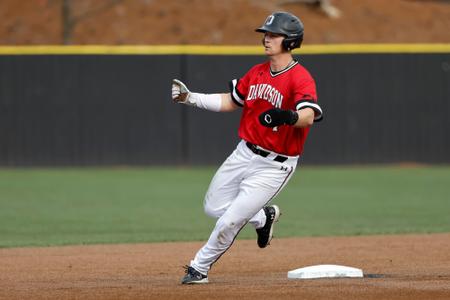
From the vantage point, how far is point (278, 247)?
10.2m

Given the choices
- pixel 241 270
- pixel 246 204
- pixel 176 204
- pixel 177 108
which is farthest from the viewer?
pixel 177 108

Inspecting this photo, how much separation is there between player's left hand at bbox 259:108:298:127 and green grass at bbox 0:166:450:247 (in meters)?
4.53

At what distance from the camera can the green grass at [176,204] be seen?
1152 cm

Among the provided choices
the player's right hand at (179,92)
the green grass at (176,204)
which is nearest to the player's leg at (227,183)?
the player's right hand at (179,92)

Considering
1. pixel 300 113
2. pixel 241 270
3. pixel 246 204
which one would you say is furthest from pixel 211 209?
pixel 241 270

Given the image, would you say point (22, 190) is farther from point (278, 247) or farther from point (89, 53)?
point (278, 247)

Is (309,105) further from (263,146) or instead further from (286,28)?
(286,28)

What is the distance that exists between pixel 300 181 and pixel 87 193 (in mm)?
3903

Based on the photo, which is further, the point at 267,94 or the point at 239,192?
the point at 239,192

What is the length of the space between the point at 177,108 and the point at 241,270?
10508mm

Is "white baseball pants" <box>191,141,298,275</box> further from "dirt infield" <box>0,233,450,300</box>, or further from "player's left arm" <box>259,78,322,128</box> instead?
"player's left arm" <box>259,78,322,128</box>

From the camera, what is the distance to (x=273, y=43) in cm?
711

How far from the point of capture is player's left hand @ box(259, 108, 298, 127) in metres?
6.52

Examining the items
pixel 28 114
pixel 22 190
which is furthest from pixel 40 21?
pixel 22 190
